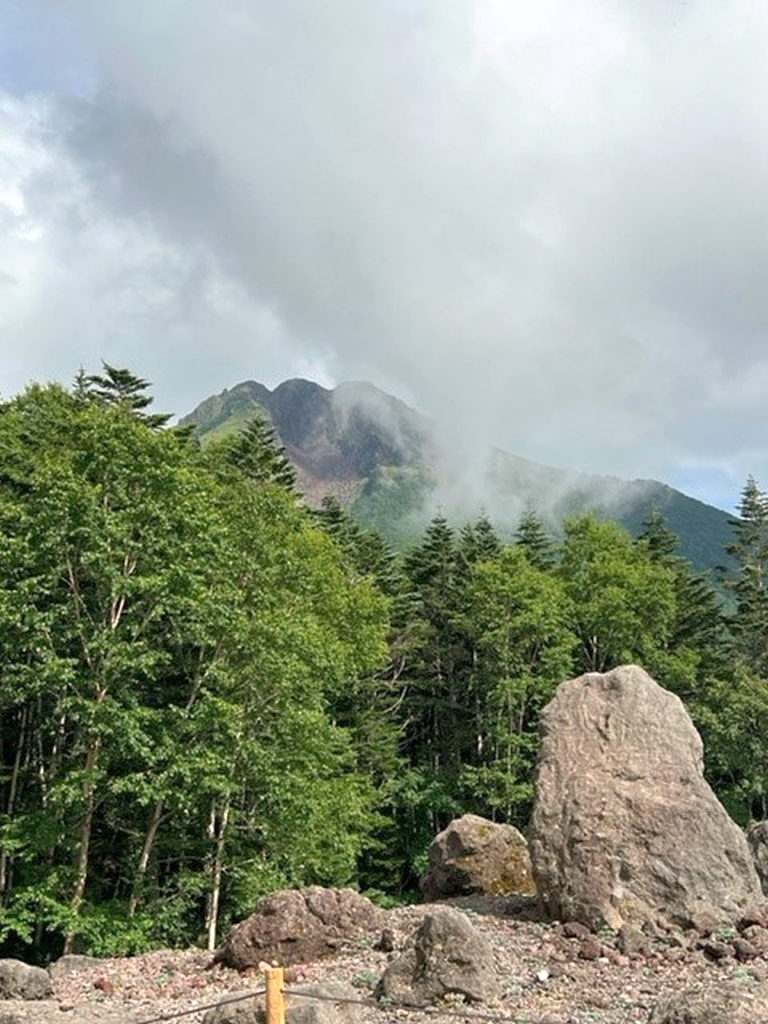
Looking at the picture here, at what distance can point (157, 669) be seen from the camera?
2503 centimetres

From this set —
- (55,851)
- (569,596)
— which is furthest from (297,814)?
(569,596)

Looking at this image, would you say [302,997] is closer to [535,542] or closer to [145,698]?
[145,698]

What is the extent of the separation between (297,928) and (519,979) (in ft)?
14.0

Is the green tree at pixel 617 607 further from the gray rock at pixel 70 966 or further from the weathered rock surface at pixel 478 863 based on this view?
the gray rock at pixel 70 966

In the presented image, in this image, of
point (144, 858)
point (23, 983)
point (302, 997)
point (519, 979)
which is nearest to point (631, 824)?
point (519, 979)

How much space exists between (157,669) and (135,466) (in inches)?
225

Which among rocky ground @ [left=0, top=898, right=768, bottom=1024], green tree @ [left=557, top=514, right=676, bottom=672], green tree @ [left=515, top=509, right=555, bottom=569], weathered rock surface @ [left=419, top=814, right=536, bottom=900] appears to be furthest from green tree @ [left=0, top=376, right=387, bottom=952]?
green tree @ [left=515, top=509, right=555, bottom=569]

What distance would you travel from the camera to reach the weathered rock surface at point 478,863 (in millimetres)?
20266

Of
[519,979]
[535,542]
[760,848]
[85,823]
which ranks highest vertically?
[535,542]

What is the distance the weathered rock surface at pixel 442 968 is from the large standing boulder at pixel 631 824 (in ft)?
11.1

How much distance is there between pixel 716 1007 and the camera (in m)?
7.88

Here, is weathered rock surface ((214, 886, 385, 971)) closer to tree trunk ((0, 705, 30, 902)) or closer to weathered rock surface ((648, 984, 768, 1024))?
weathered rock surface ((648, 984, 768, 1024))

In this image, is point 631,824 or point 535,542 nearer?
point 631,824

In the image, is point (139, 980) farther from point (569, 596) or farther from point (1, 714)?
point (569, 596)
